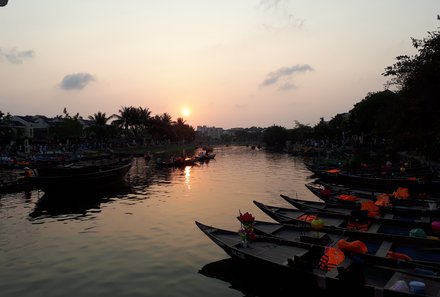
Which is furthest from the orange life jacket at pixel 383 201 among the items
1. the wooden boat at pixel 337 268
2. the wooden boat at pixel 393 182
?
the wooden boat at pixel 393 182

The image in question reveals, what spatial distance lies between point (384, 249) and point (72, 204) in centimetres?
2514

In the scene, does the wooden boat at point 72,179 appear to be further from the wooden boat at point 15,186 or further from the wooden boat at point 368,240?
the wooden boat at point 368,240

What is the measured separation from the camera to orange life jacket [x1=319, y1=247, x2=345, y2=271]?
41.0 feet

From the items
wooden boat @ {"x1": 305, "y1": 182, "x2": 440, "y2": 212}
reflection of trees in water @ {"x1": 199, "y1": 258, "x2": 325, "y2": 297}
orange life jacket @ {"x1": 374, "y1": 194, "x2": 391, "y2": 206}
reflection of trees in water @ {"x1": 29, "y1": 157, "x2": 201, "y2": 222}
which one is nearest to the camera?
reflection of trees in water @ {"x1": 199, "y1": 258, "x2": 325, "y2": 297}

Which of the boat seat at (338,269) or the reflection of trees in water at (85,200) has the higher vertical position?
the boat seat at (338,269)

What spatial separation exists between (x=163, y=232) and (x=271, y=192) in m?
16.3

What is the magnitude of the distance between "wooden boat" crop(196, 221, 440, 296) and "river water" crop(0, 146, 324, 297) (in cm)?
92

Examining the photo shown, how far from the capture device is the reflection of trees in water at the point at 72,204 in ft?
86.9

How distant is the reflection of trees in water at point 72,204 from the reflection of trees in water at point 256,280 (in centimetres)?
1389

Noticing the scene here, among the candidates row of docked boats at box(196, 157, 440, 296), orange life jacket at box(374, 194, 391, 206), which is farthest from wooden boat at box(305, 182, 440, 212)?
row of docked boats at box(196, 157, 440, 296)

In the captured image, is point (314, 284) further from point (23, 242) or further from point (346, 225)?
point (23, 242)

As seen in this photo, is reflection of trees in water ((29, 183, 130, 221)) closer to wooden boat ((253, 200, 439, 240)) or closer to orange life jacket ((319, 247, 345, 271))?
wooden boat ((253, 200, 439, 240))

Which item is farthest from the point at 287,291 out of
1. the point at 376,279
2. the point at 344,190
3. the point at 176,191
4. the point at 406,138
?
the point at 176,191

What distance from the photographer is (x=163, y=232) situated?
2156cm
